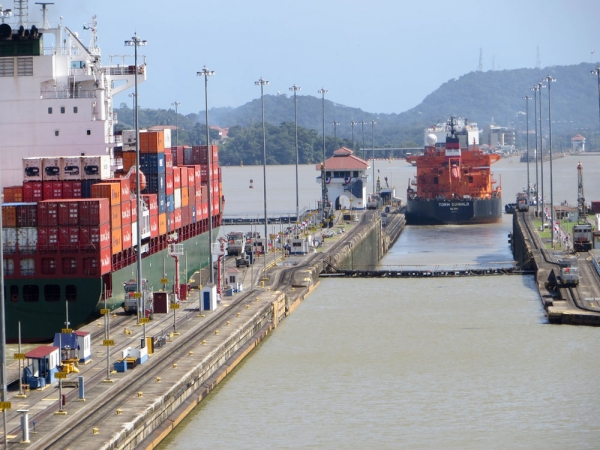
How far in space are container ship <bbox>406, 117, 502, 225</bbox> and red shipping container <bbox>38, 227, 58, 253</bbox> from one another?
74402 mm

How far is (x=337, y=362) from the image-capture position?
44750mm

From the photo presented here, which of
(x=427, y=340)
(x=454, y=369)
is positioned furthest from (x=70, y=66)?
(x=454, y=369)

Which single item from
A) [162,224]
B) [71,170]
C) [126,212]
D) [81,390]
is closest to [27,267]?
[126,212]

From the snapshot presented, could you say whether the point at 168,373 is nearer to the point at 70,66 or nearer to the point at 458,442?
the point at 458,442

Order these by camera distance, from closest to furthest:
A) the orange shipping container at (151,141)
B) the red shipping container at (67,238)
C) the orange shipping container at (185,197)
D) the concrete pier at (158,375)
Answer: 1. the concrete pier at (158,375)
2. the red shipping container at (67,238)
3. the orange shipping container at (151,141)
4. the orange shipping container at (185,197)

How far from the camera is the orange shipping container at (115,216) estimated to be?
49.9 meters

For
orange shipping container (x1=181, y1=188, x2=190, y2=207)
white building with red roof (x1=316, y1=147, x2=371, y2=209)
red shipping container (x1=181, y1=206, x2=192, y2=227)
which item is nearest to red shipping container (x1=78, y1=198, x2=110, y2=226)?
red shipping container (x1=181, y1=206, x2=192, y2=227)

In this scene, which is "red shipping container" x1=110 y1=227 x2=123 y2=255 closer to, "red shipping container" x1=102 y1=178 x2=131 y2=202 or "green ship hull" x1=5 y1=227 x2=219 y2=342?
"green ship hull" x1=5 y1=227 x2=219 y2=342

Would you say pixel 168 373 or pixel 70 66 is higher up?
pixel 70 66

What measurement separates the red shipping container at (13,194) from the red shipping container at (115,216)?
3.85m

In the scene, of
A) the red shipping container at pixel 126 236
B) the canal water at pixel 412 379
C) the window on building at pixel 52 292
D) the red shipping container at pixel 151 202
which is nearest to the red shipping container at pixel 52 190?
the red shipping container at pixel 126 236

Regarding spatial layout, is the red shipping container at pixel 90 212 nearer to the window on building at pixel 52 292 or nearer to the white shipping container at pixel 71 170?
the window on building at pixel 52 292

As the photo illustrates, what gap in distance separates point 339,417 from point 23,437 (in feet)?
33.0

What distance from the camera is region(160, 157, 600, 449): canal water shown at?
3491cm
